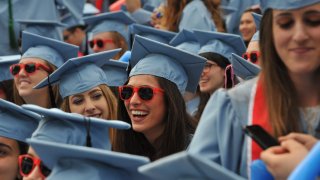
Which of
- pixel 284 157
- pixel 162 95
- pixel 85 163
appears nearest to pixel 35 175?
pixel 85 163

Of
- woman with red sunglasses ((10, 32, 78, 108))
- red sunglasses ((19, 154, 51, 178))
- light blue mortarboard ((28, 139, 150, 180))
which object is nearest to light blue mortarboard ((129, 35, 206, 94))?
woman with red sunglasses ((10, 32, 78, 108))

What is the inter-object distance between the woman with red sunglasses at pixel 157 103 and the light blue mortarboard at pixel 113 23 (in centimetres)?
367

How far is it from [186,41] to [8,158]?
3049mm

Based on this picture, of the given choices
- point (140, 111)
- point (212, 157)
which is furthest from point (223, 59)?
point (212, 157)

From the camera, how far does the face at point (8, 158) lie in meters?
5.17

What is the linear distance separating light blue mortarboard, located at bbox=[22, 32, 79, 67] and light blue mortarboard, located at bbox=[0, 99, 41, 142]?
2009 millimetres

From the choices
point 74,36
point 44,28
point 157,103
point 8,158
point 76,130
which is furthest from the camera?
point 74,36

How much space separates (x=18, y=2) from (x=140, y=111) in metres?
5.05

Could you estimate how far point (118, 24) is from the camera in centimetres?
966

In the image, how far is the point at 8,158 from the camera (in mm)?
5207

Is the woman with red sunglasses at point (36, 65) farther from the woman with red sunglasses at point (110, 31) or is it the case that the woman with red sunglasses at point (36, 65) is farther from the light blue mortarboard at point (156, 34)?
the woman with red sunglasses at point (110, 31)

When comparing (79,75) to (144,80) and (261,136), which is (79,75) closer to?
(144,80)

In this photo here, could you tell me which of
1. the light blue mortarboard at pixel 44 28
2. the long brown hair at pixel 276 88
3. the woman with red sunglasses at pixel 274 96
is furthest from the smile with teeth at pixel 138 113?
the light blue mortarboard at pixel 44 28

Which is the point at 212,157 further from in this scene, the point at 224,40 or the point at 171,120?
the point at 224,40
